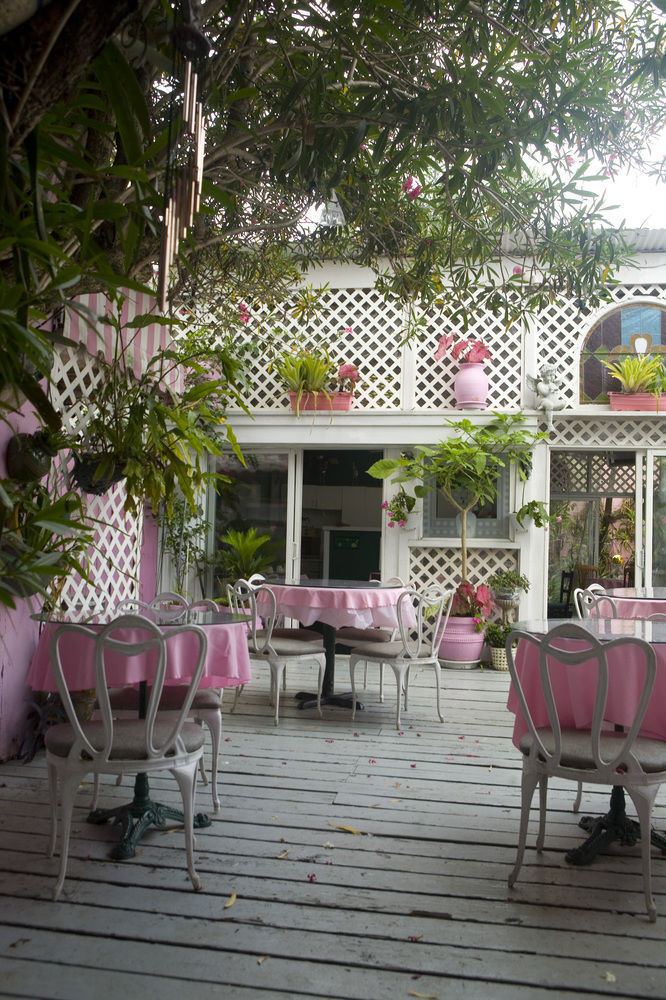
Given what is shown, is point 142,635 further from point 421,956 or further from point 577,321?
point 577,321

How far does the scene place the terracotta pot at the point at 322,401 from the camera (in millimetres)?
7109

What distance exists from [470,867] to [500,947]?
54 cm

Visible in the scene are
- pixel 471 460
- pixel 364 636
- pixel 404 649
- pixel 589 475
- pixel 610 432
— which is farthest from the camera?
pixel 589 475

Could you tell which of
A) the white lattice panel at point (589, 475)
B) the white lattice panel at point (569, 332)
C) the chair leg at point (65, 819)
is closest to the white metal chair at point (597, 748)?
the chair leg at point (65, 819)

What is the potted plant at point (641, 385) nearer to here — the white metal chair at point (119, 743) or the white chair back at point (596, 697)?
the white chair back at point (596, 697)

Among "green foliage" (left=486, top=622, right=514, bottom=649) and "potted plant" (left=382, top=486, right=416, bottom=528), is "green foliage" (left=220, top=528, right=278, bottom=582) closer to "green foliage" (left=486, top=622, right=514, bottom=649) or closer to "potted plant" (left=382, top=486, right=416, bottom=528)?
"potted plant" (left=382, top=486, right=416, bottom=528)

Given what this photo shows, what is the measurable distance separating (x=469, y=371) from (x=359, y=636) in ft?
9.50

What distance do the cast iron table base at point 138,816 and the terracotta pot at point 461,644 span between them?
13.2 ft

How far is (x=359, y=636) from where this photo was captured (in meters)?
5.20

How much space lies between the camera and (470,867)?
8.66ft

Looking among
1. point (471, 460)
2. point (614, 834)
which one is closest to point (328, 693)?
point (471, 460)

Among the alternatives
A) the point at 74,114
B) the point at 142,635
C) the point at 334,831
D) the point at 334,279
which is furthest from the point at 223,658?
the point at 334,279

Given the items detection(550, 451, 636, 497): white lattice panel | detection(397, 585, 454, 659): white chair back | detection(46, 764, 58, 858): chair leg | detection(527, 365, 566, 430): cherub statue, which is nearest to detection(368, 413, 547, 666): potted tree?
detection(527, 365, 566, 430): cherub statue

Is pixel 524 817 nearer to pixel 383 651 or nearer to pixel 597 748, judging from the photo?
pixel 597 748
